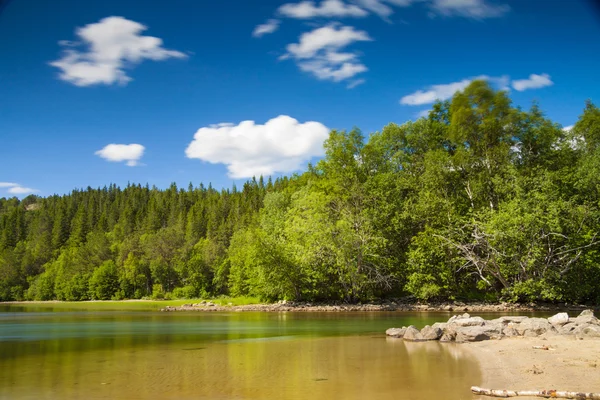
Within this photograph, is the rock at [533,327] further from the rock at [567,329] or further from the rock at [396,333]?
the rock at [396,333]

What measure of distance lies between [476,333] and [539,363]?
22.4 feet

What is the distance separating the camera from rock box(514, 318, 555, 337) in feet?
72.2

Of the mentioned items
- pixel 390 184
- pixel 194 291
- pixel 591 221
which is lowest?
pixel 194 291

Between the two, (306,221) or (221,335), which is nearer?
(221,335)

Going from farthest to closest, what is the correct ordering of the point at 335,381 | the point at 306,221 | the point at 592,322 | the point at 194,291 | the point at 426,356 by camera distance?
the point at 194,291 < the point at 306,221 < the point at 592,322 < the point at 426,356 < the point at 335,381

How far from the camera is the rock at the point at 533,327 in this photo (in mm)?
22016

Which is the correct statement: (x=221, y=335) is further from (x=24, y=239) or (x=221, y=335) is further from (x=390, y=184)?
(x=24, y=239)

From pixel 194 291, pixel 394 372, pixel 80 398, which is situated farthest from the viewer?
pixel 194 291

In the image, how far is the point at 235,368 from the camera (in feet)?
50.6

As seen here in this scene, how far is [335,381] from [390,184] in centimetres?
4325

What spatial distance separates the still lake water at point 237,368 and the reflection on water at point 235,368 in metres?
0.03

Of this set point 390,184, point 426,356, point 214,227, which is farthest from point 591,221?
point 214,227

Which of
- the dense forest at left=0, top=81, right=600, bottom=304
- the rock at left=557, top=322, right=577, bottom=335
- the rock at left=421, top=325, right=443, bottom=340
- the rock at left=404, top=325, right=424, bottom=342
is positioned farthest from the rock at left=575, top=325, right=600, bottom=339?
the dense forest at left=0, top=81, right=600, bottom=304

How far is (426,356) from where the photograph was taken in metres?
17.2
